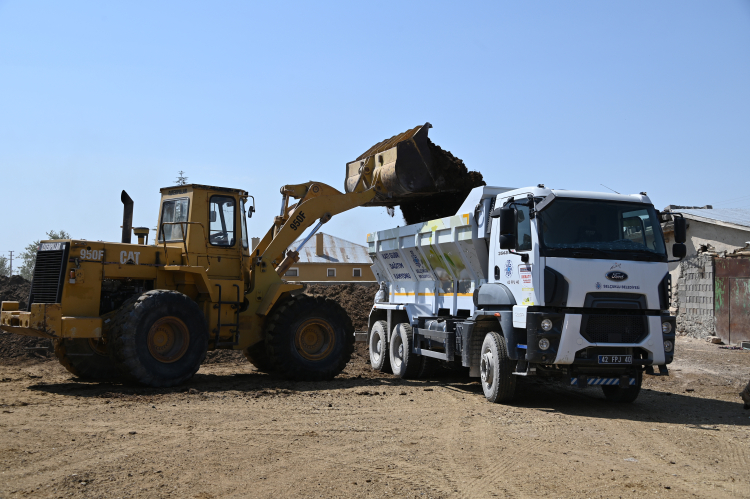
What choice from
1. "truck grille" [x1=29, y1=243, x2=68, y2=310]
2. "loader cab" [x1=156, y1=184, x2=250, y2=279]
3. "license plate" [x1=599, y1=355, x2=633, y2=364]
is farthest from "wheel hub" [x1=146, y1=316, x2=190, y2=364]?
"license plate" [x1=599, y1=355, x2=633, y2=364]

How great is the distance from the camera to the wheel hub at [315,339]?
41.7ft

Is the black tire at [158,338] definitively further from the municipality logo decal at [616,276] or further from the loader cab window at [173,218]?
the municipality logo decal at [616,276]

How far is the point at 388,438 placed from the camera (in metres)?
7.62

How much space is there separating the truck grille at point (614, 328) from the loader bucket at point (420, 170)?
4311 millimetres

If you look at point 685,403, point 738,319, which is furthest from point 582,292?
point 738,319

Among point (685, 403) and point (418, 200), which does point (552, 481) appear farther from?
point (418, 200)

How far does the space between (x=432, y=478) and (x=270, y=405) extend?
4.26 m

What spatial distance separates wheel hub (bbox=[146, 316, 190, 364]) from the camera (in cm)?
1098

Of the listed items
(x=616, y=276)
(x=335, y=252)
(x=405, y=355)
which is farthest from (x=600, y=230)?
(x=335, y=252)

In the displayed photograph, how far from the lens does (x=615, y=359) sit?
9.22 meters

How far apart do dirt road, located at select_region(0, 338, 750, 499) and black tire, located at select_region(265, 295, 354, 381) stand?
626 millimetres

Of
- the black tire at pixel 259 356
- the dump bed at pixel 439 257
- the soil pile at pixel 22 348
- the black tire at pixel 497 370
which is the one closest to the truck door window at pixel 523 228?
the dump bed at pixel 439 257

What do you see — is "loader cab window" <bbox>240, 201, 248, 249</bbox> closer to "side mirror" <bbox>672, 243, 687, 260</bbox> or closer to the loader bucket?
the loader bucket

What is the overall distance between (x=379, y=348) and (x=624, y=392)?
578cm
